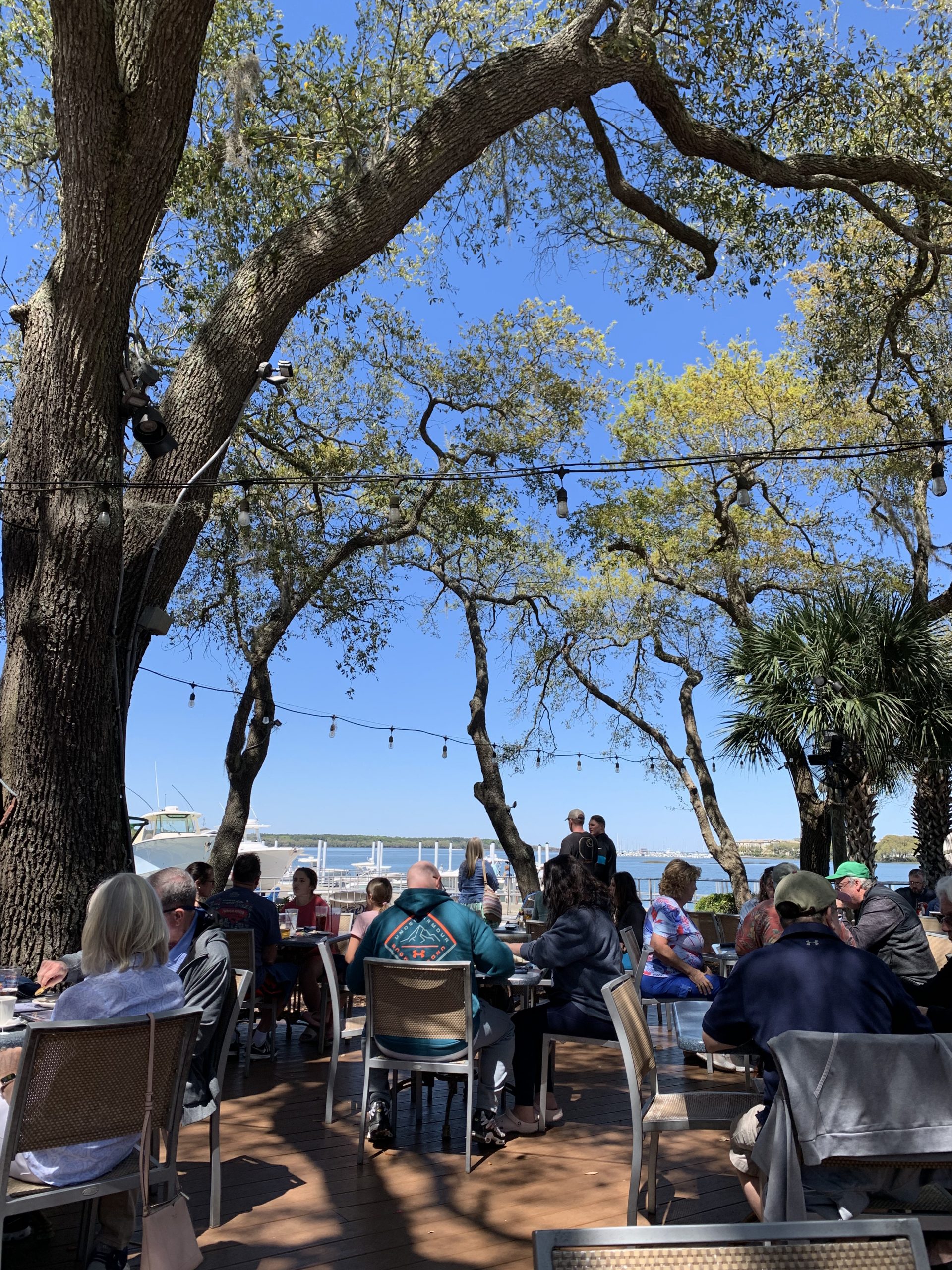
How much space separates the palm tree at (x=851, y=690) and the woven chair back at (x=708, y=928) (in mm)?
2760

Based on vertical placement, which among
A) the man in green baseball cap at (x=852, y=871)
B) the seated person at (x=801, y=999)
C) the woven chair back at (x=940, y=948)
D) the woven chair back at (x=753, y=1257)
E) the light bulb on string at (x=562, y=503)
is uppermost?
the light bulb on string at (x=562, y=503)

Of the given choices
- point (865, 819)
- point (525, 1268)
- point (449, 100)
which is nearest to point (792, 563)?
point (865, 819)

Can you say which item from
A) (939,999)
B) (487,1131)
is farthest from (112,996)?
(939,999)

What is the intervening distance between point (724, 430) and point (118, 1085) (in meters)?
14.6

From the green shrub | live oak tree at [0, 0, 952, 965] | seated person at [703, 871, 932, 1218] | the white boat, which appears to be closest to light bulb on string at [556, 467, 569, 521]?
live oak tree at [0, 0, 952, 965]

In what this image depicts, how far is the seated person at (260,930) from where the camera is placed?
223 inches

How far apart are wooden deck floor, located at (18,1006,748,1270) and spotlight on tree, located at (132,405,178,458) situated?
3.47 meters

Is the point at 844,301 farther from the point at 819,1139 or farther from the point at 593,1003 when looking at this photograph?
the point at 819,1139

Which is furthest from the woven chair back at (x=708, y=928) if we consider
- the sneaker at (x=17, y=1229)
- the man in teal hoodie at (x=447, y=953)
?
the sneaker at (x=17, y=1229)

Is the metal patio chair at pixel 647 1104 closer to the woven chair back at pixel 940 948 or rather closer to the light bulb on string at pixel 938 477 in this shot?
the woven chair back at pixel 940 948

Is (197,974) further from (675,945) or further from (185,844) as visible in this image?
(185,844)

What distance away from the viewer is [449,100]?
6180mm

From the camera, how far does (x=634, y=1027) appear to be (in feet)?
10.1

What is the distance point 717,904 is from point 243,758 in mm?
7526
